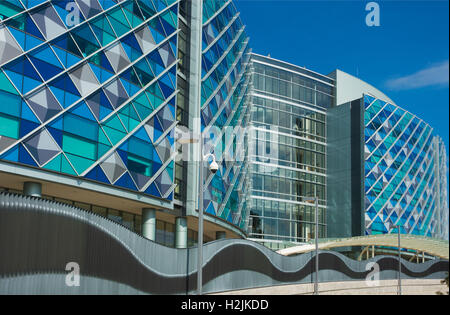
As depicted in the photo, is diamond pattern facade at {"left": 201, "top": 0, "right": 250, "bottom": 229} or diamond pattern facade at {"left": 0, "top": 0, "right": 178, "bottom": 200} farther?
diamond pattern facade at {"left": 201, "top": 0, "right": 250, "bottom": 229}

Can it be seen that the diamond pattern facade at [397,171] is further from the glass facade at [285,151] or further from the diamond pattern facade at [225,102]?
the diamond pattern facade at [225,102]

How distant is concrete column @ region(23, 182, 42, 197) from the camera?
2502 cm

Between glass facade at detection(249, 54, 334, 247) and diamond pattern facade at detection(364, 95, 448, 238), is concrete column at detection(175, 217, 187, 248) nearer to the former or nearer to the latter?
glass facade at detection(249, 54, 334, 247)

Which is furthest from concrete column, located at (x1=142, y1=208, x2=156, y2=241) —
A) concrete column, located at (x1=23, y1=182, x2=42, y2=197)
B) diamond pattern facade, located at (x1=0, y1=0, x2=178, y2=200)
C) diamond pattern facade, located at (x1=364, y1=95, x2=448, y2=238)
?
diamond pattern facade, located at (x1=364, y1=95, x2=448, y2=238)

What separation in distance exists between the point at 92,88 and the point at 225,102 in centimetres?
1450

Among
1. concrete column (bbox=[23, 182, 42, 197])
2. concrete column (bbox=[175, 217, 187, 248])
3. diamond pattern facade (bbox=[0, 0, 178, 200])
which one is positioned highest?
diamond pattern facade (bbox=[0, 0, 178, 200])

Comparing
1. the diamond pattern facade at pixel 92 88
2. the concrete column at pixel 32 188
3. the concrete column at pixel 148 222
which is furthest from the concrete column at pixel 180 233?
the concrete column at pixel 32 188

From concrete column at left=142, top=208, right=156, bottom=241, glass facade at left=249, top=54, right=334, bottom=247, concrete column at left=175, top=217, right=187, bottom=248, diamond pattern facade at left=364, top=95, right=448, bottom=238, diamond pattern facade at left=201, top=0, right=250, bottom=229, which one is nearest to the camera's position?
concrete column at left=142, top=208, right=156, bottom=241

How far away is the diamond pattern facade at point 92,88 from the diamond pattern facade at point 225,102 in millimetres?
4091

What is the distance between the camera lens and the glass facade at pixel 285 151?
6400 centimetres

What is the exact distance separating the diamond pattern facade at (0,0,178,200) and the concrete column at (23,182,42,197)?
45.0 inches

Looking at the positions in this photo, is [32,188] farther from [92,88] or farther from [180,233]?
[180,233]

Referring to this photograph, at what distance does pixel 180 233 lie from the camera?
3372 centimetres

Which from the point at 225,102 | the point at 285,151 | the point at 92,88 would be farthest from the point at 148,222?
the point at 285,151
